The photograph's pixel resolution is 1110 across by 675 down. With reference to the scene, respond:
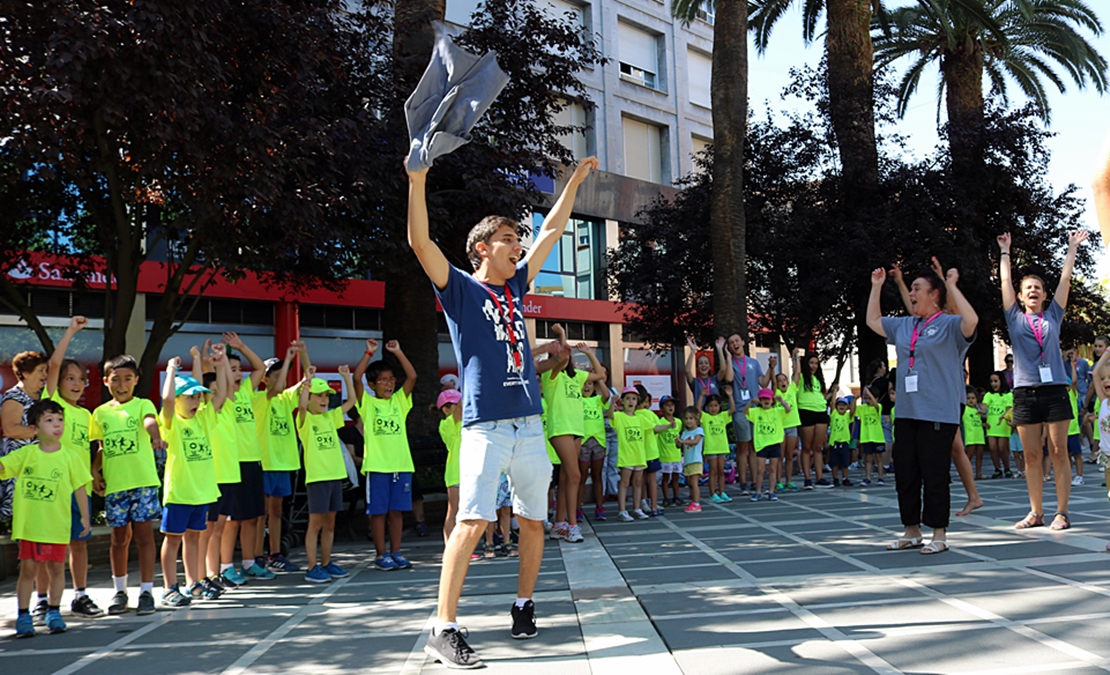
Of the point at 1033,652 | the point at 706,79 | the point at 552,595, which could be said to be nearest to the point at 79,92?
the point at 552,595

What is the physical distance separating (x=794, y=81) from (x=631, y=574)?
18.2m

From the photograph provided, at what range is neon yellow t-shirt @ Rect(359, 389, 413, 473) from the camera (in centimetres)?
803

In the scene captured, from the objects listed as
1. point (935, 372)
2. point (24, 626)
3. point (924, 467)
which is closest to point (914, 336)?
point (935, 372)

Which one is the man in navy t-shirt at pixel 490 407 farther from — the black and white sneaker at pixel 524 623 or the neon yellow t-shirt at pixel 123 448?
the neon yellow t-shirt at pixel 123 448

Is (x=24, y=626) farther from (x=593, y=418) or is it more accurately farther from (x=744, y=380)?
(x=744, y=380)

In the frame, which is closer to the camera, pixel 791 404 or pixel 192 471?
pixel 192 471

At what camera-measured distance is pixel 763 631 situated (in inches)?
179

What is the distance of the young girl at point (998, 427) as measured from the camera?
1448 centimetres

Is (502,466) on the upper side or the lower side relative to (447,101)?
lower

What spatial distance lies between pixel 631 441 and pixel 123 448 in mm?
5764

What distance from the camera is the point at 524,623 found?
4.68 m

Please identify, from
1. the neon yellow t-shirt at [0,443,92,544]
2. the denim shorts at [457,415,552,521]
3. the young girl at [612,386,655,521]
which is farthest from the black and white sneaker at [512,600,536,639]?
the young girl at [612,386,655,521]

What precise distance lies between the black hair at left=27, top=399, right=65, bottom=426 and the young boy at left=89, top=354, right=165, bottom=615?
56 centimetres

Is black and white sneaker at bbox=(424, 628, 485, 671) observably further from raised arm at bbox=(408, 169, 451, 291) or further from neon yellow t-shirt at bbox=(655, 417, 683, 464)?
neon yellow t-shirt at bbox=(655, 417, 683, 464)
